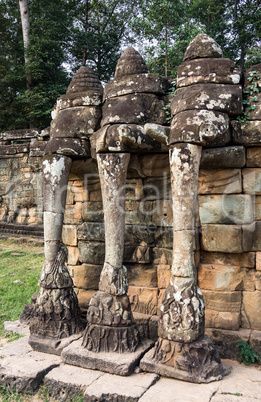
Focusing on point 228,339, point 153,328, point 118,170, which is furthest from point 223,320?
point 118,170

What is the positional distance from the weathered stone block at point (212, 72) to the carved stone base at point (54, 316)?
8.06 feet

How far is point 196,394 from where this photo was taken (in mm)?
2605

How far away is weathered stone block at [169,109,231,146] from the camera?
9.55 feet

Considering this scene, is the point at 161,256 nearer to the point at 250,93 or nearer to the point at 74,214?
the point at 74,214

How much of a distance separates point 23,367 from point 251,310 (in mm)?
2202

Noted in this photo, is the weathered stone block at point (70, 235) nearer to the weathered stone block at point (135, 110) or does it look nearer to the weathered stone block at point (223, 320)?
the weathered stone block at point (135, 110)

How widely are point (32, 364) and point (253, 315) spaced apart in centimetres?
213

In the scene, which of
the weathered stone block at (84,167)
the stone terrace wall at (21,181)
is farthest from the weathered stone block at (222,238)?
the stone terrace wall at (21,181)

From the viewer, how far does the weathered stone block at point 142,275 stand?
391 cm

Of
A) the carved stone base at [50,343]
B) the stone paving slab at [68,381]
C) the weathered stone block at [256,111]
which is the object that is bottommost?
the stone paving slab at [68,381]

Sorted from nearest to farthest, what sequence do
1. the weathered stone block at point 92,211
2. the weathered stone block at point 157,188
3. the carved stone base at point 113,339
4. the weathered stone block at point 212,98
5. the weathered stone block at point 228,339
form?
the weathered stone block at point 212,98 → the carved stone base at point 113,339 → the weathered stone block at point 228,339 → the weathered stone block at point 157,188 → the weathered stone block at point 92,211

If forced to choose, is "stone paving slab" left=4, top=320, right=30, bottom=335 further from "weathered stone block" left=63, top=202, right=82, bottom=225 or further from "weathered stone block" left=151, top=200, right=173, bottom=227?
"weathered stone block" left=151, top=200, right=173, bottom=227

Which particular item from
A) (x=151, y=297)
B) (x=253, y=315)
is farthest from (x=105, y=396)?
(x=253, y=315)

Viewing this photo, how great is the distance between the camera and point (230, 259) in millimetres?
3504
